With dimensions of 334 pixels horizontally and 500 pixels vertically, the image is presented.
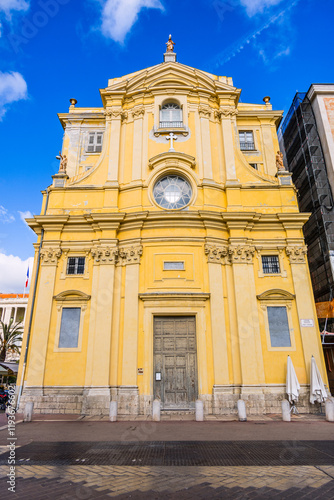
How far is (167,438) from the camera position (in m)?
9.77

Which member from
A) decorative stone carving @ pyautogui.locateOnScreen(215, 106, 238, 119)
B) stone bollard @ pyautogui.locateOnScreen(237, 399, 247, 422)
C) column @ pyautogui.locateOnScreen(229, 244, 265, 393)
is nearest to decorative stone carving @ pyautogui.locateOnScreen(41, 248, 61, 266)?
column @ pyautogui.locateOnScreen(229, 244, 265, 393)

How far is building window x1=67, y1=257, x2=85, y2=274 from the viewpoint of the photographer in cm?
1783

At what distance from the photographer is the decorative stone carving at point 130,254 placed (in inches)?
679

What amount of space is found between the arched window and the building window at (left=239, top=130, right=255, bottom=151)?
15.1ft

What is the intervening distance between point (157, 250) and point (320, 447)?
11.1 meters

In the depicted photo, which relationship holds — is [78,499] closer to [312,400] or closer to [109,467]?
[109,467]

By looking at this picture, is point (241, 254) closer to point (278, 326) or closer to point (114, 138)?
point (278, 326)

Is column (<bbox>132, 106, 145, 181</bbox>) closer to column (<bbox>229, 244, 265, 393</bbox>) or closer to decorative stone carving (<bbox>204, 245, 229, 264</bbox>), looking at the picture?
decorative stone carving (<bbox>204, 245, 229, 264</bbox>)

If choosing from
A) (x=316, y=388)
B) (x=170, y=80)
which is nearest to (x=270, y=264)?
(x=316, y=388)

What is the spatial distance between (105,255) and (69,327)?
13.1 feet

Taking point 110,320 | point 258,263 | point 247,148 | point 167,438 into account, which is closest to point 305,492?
point 167,438

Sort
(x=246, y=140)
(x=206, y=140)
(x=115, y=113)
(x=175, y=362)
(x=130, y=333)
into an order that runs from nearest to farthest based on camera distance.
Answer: (x=175, y=362), (x=130, y=333), (x=206, y=140), (x=115, y=113), (x=246, y=140)

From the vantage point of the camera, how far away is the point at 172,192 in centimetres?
1905

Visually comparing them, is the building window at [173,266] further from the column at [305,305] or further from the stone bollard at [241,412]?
the stone bollard at [241,412]
